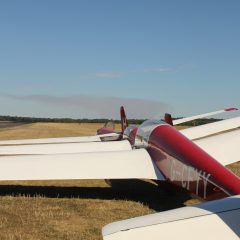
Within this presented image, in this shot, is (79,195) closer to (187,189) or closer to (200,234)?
(187,189)

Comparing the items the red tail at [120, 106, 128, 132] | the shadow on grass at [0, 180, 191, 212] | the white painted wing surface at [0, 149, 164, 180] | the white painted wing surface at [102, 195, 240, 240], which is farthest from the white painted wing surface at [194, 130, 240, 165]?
the red tail at [120, 106, 128, 132]

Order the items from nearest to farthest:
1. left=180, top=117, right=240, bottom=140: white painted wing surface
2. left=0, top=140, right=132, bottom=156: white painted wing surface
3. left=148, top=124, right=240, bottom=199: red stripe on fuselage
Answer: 1. left=148, top=124, right=240, bottom=199: red stripe on fuselage
2. left=0, top=140, right=132, bottom=156: white painted wing surface
3. left=180, top=117, right=240, bottom=140: white painted wing surface

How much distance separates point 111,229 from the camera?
371 centimetres

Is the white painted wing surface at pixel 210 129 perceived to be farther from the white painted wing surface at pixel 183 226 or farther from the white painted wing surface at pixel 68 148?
the white painted wing surface at pixel 183 226

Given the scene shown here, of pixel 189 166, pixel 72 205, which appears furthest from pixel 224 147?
pixel 72 205

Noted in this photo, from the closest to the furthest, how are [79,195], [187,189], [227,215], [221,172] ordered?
[227,215] < [221,172] < [187,189] < [79,195]

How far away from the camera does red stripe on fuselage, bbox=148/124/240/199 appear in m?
6.93

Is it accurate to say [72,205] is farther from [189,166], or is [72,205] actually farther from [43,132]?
[43,132]

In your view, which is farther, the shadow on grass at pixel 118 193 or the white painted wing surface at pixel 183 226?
the shadow on grass at pixel 118 193

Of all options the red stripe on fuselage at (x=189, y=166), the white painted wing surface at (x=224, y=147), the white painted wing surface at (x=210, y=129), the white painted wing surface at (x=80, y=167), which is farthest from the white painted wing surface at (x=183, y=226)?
the white painted wing surface at (x=210, y=129)

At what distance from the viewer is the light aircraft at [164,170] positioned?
3.92 meters

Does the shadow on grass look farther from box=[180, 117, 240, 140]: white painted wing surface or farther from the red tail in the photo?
the red tail

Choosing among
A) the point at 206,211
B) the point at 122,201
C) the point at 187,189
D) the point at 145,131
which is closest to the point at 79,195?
the point at 122,201

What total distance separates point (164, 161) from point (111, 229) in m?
6.28
